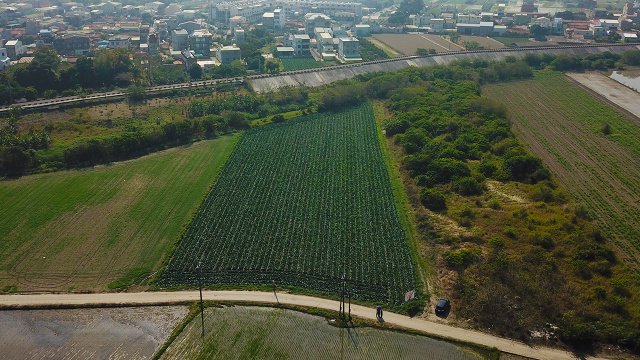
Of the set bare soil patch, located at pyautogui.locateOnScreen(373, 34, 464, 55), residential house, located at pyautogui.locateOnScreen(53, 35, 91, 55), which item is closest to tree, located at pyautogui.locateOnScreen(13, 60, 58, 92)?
residential house, located at pyautogui.locateOnScreen(53, 35, 91, 55)

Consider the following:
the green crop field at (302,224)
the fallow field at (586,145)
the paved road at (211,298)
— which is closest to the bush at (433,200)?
the green crop field at (302,224)

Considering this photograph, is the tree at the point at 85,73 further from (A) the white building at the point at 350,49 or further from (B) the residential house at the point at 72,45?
(A) the white building at the point at 350,49

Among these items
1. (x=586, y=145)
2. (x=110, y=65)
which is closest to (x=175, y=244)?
(x=586, y=145)

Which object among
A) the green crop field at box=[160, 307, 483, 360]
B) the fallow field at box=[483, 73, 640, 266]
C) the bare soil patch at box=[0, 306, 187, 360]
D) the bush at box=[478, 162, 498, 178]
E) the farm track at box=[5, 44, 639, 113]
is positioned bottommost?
the green crop field at box=[160, 307, 483, 360]

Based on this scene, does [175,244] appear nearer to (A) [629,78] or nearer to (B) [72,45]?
(B) [72,45]

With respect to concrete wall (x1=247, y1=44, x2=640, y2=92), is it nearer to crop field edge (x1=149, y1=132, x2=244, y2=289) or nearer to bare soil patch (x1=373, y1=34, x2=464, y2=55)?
bare soil patch (x1=373, y1=34, x2=464, y2=55)

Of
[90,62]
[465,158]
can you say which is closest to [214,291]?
[465,158]
